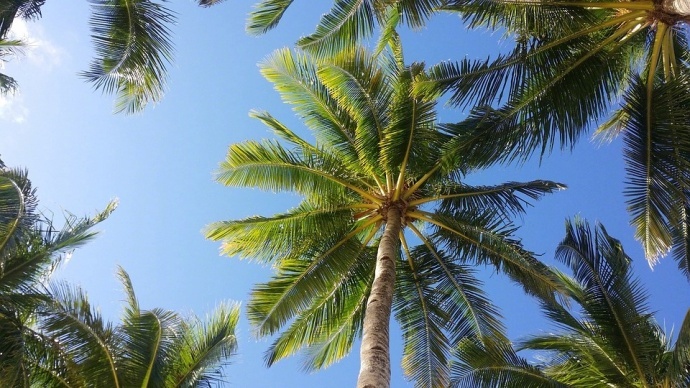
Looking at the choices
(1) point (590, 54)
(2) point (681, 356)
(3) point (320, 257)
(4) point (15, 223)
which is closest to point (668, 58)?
(1) point (590, 54)

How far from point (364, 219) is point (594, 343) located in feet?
15.7

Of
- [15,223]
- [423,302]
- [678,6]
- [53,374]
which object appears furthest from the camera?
[423,302]

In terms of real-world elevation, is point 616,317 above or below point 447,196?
below

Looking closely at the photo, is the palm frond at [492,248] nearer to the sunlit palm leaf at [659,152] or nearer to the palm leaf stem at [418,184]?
the palm leaf stem at [418,184]

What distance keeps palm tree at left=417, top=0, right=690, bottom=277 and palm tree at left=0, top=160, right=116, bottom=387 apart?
5.81m

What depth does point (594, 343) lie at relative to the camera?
1278 cm

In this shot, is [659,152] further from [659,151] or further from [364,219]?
[364,219]

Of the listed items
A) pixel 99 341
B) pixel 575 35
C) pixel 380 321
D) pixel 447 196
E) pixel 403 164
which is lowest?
pixel 99 341

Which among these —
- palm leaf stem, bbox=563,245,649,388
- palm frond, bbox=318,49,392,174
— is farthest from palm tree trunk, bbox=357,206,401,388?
palm leaf stem, bbox=563,245,649,388

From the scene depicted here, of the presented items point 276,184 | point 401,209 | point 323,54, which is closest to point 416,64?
point 323,54

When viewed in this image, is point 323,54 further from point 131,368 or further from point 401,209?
point 131,368

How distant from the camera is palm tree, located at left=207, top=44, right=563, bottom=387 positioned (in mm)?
11914

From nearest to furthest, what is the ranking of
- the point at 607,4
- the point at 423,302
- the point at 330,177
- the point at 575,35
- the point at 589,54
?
1. the point at 607,4
2. the point at 575,35
3. the point at 589,54
4. the point at 330,177
5. the point at 423,302

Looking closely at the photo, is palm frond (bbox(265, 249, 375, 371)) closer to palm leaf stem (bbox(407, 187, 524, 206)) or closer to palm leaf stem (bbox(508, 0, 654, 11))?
palm leaf stem (bbox(407, 187, 524, 206))
